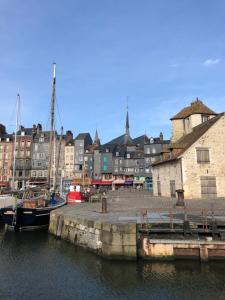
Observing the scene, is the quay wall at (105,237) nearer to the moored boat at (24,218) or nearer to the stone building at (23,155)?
the moored boat at (24,218)

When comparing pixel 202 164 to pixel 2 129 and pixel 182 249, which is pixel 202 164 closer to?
pixel 182 249

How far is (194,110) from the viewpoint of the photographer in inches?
1421

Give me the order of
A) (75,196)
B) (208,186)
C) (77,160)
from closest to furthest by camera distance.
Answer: (208,186)
(75,196)
(77,160)

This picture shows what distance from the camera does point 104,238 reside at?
1356cm

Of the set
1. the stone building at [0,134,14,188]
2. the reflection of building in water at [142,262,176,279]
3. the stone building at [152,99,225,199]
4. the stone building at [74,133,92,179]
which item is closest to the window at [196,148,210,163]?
the stone building at [152,99,225,199]

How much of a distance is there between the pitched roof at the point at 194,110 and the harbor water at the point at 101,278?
1017 inches

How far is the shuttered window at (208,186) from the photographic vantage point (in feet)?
94.1

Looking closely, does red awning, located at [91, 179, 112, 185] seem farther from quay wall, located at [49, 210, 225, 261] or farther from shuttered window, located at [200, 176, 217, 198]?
quay wall, located at [49, 210, 225, 261]

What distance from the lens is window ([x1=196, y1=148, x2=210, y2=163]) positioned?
29109 millimetres

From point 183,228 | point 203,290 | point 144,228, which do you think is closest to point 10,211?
point 144,228

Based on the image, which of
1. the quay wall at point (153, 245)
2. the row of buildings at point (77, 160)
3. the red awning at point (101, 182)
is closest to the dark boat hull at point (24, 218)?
the quay wall at point (153, 245)

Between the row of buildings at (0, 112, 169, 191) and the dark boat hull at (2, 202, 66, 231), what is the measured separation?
46.2 metres

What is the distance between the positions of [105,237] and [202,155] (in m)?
18.6

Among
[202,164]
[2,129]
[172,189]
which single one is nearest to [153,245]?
[202,164]
